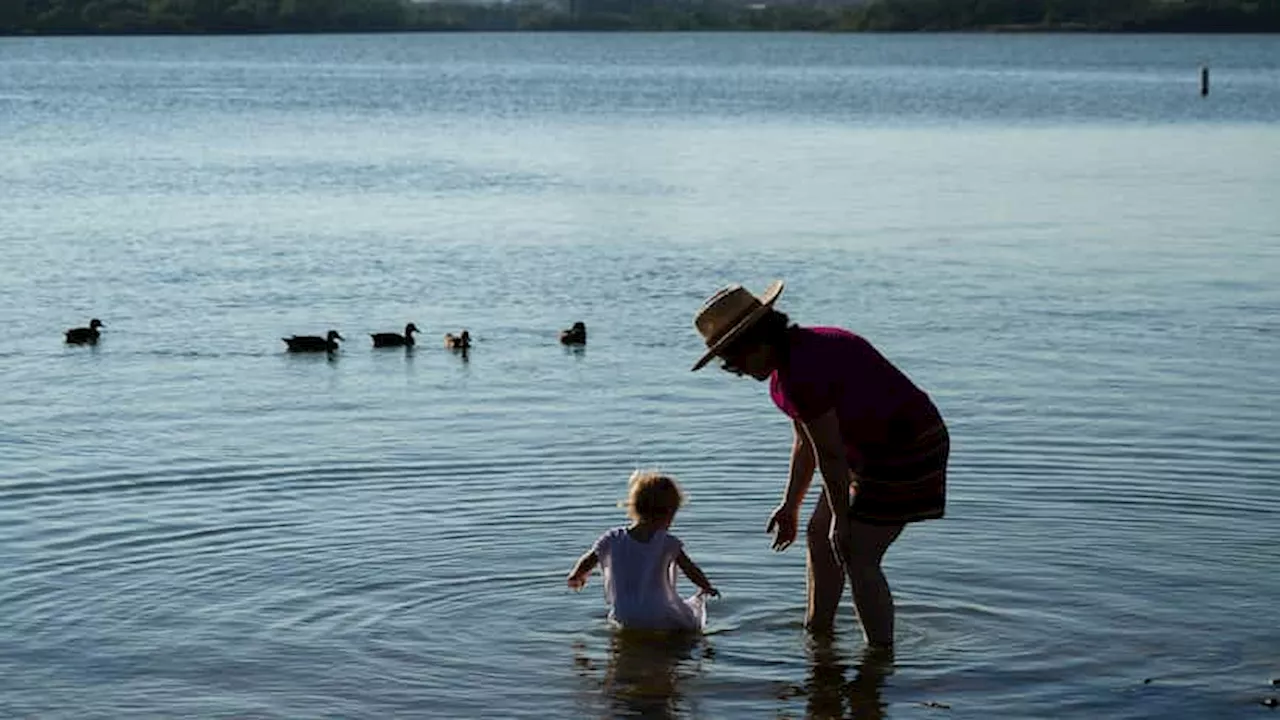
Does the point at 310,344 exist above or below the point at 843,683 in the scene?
below

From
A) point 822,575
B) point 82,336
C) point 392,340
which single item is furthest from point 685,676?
point 82,336

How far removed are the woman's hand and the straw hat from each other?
109cm

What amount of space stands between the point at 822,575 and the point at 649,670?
867mm

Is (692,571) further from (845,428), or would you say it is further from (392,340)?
(392,340)

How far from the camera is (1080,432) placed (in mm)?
15250

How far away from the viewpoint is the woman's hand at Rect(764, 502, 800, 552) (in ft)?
31.9

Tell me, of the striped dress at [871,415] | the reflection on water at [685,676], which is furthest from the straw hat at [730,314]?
the reflection on water at [685,676]

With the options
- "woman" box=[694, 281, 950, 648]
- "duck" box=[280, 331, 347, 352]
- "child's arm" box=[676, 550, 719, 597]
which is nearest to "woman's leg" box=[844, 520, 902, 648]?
"woman" box=[694, 281, 950, 648]

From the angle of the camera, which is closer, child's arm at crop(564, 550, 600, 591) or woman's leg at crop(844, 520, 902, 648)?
woman's leg at crop(844, 520, 902, 648)

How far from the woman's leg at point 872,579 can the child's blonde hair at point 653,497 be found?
0.62 meters

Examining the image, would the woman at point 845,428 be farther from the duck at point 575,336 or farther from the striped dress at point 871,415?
the duck at point 575,336

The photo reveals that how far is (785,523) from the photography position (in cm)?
975

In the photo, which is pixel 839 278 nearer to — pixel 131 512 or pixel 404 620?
pixel 131 512

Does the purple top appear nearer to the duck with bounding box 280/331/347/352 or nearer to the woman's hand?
the woman's hand
